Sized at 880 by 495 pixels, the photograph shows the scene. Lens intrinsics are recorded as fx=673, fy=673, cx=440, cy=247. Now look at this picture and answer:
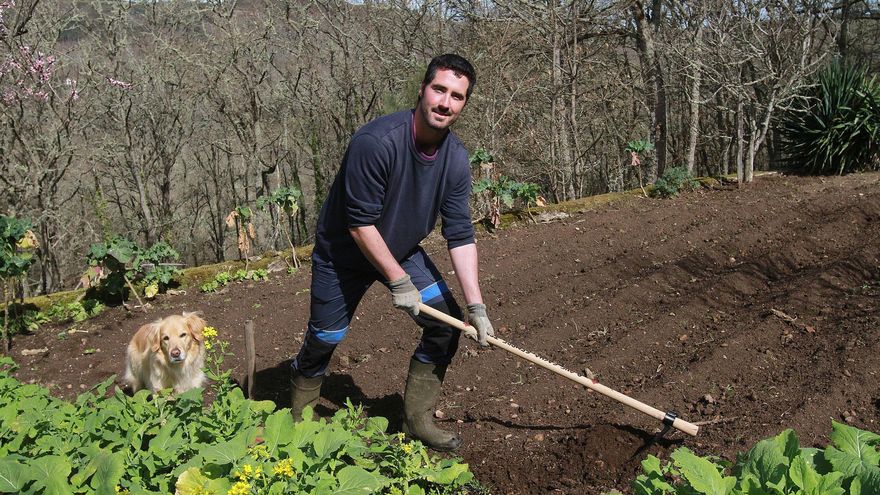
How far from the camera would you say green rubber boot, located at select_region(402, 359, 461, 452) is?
12.0ft

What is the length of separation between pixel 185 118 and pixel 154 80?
6.37 ft

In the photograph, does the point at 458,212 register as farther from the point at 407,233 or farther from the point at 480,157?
the point at 480,157

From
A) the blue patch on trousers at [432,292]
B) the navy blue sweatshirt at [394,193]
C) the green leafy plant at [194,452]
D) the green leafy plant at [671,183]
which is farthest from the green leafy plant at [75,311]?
the green leafy plant at [671,183]

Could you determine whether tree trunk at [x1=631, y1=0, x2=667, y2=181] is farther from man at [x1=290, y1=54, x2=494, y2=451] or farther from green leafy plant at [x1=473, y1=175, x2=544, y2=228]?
man at [x1=290, y1=54, x2=494, y2=451]

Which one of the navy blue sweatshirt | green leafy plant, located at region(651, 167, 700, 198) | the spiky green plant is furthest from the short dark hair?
the spiky green plant

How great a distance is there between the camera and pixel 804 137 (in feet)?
34.8

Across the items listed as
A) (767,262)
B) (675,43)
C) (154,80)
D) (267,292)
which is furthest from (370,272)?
(154,80)

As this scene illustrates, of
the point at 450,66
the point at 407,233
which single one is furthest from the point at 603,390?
the point at 450,66

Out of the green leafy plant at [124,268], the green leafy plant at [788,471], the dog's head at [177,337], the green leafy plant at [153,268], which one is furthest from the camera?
the green leafy plant at [153,268]

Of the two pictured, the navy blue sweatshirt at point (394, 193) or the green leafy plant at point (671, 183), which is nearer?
the navy blue sweatshirt at point (394, 193)

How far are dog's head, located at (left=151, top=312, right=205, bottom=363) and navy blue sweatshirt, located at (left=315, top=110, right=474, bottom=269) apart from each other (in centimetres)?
128

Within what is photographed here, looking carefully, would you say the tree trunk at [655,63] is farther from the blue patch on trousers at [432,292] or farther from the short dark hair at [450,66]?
the short dark hair at [450,66]

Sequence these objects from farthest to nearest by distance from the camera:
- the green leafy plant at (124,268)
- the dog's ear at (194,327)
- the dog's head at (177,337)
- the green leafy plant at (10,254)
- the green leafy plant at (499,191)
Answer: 1. the green leafy plant at (499,191)
2. the green leafy plant at (124,268)
3. the green leafy plant at (10,254)
4. the dog's ear at (194,327)
5. the dog's head at (177,337)

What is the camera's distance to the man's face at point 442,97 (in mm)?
3066
